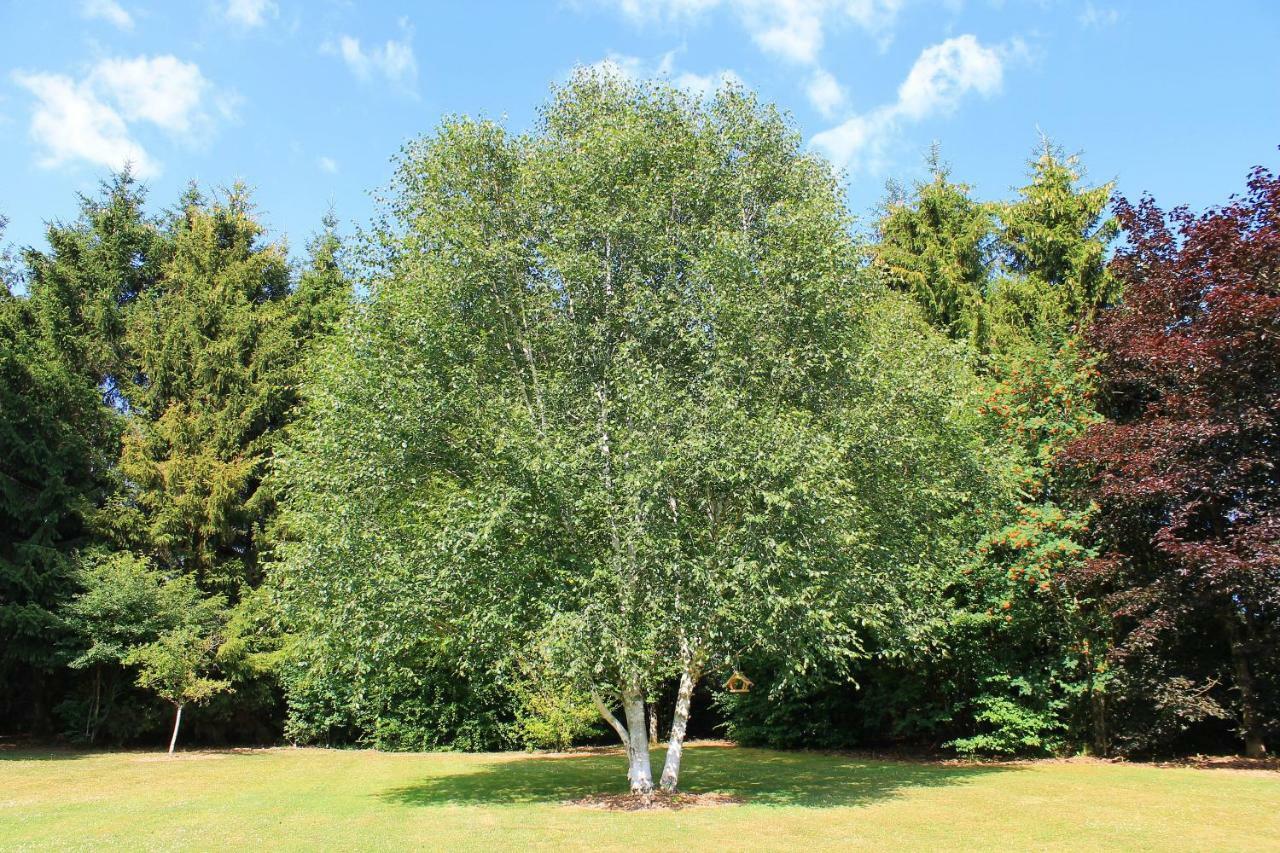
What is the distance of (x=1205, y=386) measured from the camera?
50.1ft

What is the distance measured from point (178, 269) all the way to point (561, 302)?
20.6 metres

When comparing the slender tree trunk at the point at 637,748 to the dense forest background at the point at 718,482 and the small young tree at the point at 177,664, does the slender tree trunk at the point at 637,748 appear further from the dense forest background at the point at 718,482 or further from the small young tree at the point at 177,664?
the small young tree at the point at 177,664

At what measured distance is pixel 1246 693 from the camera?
627 inches

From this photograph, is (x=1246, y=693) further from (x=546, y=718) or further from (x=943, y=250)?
(x=943, y=250)

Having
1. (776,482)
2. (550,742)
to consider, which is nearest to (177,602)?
(550,742)

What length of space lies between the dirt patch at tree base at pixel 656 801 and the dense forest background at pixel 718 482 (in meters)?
1.55

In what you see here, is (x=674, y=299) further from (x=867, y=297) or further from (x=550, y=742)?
(x=550, y=742)

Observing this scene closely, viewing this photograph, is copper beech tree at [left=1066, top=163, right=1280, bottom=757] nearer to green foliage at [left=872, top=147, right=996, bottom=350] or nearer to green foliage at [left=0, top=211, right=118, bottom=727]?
green foliage at [left=872, top=147, right=996, bottom=350]

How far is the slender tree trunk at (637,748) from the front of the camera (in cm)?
1241

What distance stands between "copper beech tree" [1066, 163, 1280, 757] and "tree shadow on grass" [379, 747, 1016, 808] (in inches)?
174

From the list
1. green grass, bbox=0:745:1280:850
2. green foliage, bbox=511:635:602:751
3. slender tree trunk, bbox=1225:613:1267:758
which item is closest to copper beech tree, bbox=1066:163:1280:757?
slender tree trunk, bbox=1225:613:1267:758

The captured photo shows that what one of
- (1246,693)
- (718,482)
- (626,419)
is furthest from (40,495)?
(1246,693)

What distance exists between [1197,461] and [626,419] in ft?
36.0

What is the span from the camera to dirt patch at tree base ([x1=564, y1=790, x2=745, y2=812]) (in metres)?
11.7
